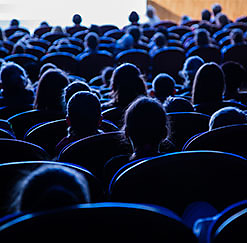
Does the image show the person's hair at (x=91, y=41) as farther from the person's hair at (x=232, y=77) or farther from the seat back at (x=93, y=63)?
the person's hair at (x=232, y=77)

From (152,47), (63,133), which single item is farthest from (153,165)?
(152,47)

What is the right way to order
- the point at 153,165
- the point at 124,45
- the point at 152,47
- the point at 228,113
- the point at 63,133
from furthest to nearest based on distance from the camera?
the point at 152,47
the point at 124,45
the point at 63,133
the point at 228,113
the point at 153,165

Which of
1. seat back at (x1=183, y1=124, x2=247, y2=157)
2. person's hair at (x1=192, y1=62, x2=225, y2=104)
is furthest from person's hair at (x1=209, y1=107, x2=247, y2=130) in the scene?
person's hair at (x1=192, y1=62, x2=225, y2=104)

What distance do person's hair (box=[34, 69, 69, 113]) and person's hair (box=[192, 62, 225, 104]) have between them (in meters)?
1.32

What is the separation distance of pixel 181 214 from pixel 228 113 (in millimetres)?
1111

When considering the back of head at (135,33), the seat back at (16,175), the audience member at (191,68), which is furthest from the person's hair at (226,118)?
the back of head at (135,33)

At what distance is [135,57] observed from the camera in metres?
6.66

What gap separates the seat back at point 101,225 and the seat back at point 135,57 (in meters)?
5.78

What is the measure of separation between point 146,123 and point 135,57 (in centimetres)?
485

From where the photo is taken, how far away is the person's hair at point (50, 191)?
39.4 inches

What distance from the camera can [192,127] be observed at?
2.70m

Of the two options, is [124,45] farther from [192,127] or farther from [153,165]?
[153,165]

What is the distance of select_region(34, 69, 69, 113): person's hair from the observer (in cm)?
347

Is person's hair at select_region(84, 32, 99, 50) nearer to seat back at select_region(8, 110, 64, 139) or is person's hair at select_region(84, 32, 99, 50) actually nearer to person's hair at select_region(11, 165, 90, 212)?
seat back at select_region(8, 110, 64, 139)
